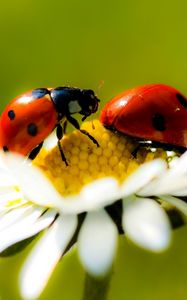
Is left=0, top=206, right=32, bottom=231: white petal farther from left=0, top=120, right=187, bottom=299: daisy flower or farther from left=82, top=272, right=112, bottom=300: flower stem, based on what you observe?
left=82, top=272, right=112, bottom=300: flower stem

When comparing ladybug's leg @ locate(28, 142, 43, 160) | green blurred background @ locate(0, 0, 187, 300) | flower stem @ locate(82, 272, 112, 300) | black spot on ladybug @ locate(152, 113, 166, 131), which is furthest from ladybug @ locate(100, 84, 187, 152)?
green blurred background @ locate(0, 0, 187, 300)

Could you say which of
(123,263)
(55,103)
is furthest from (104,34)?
(55,103)

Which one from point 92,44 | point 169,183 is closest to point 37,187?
point 169,183

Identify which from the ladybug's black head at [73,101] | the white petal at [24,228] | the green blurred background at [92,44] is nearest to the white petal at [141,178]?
the white petal at [24,228]

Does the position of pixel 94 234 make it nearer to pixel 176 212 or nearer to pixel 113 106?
pixel 176 212

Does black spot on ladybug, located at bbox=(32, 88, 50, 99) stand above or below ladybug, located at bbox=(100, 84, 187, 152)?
above

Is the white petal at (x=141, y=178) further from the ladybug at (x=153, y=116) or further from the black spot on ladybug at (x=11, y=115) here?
the black spot on ladybug at (x=11, y=115)

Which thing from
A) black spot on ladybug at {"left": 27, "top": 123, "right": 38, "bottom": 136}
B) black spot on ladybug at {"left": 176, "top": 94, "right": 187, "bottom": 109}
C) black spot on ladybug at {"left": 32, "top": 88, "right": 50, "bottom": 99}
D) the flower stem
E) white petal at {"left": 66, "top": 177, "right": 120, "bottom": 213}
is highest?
black spot on ladybug at {"left": 32, "top": 88, "right": 50, "bottom": 99}

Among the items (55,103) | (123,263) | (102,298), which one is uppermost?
(55,103)
